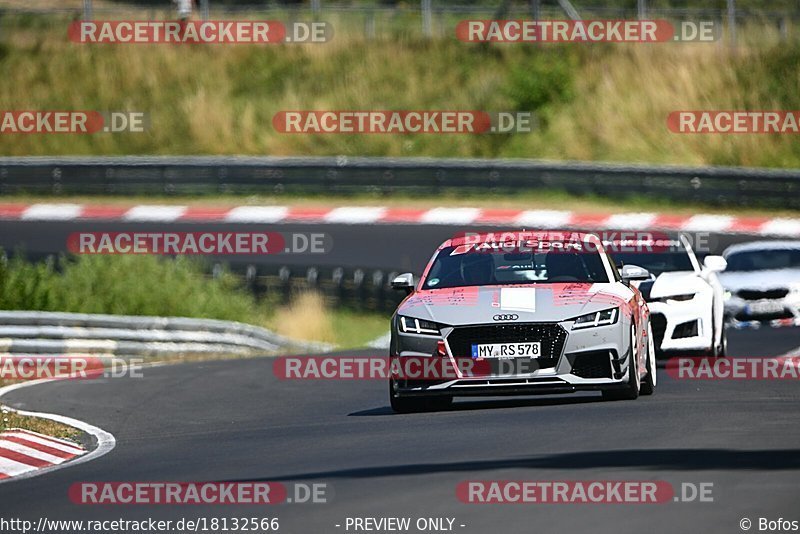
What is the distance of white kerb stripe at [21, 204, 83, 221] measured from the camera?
32688 mm

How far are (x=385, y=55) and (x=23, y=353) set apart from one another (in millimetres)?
22872

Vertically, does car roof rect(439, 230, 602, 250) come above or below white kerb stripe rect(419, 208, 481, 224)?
below

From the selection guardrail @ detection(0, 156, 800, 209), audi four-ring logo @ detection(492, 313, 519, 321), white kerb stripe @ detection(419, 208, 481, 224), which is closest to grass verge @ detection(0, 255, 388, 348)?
white kerb stripe @ detection(419, 208, 481, 224)

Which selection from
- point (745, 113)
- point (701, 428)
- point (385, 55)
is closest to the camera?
point (701, 428)

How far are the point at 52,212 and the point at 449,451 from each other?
79.0ft

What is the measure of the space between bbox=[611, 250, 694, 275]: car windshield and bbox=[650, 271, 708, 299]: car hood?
369mm

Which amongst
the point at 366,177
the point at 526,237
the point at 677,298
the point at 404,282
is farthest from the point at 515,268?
the point at 366,177

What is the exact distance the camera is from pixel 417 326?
12.4m

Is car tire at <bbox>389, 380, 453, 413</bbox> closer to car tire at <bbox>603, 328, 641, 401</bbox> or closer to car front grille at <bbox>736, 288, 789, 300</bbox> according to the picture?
car tire at <bbox>603, 328, 641, 401</bbox>

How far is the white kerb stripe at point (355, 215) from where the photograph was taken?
31.4 meters

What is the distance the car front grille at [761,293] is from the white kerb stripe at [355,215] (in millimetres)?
10169

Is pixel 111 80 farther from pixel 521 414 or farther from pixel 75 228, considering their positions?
pixel 521 414

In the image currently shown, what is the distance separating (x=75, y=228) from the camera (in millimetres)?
31453

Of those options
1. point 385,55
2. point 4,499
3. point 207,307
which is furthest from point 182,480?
point 385,55
